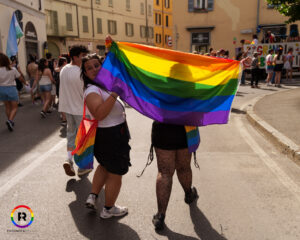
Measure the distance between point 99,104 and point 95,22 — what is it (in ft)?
128

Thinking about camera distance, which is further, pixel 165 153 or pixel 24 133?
pixel 24 133

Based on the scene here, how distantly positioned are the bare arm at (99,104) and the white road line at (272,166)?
7.98 feet

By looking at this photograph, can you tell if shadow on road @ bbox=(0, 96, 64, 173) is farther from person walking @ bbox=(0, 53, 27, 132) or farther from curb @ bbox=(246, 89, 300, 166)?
curb @ bbox=(246, 89, 300, 166)

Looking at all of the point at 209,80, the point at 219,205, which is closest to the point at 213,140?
the point at 219,205

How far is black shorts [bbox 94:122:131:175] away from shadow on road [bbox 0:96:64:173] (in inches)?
98.8

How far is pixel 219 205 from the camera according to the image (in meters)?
3.59

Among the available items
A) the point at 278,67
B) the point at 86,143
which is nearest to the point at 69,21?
the point at 278,67

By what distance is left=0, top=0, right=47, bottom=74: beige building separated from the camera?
18.5 metres

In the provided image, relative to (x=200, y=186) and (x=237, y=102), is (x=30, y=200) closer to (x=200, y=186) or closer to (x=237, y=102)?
(x=200, y=186)

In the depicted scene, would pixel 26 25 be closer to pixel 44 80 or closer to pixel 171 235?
pixel 44 80

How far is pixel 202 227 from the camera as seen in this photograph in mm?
3135

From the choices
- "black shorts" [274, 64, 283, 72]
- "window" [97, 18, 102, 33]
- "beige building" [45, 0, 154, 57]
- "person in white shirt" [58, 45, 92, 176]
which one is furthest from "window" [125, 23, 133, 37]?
"person in white shirt" [58, 45, 92, 176]

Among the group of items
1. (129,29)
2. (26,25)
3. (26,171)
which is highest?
(129,29)

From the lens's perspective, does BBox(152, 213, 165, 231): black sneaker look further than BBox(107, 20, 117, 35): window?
No
